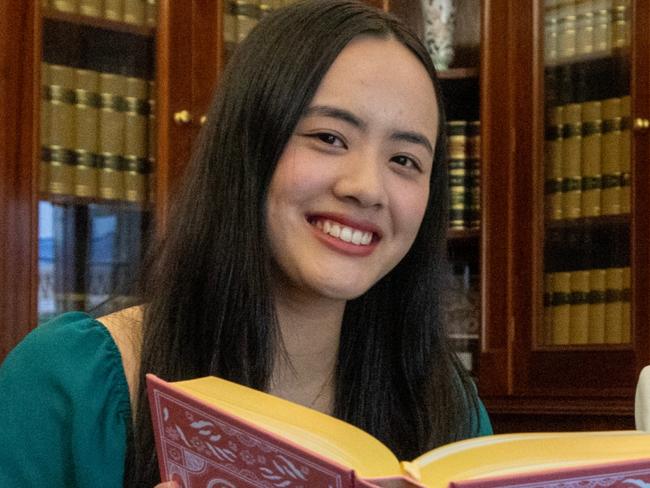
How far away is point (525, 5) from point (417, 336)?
1.34 m

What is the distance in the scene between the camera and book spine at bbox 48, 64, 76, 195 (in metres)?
2.21

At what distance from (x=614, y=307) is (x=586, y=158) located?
0.33 m

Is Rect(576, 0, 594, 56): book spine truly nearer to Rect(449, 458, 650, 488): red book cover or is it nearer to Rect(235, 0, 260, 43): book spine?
Rect(235, 0, 260, 43): book spine

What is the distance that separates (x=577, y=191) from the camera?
2.39m

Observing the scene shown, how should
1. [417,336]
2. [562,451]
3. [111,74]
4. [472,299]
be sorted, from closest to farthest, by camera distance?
1. [562,451]
2. [417,336]
3. [111,74]
4. [472,299]

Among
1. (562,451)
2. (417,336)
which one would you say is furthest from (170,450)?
(417,336)

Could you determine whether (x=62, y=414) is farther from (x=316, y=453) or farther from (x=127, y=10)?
(x=127, y=10)

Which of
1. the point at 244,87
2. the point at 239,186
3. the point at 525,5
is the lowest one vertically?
the point at 239,186

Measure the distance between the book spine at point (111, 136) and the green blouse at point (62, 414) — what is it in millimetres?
1224

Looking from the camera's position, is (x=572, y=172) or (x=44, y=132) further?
(x=572, y=172)

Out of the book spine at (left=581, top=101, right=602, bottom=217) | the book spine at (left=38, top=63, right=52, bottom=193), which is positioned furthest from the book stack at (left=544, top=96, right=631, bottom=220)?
the book spine at (left=38, top=63, right=52, bottom=193)

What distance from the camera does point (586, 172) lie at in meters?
2.38

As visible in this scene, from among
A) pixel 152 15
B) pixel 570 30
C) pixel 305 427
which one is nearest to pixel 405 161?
pixel 305 427

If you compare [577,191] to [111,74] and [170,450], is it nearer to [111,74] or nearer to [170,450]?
[111,74]
